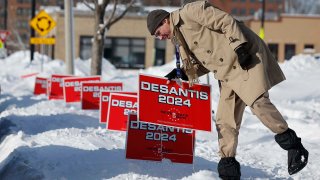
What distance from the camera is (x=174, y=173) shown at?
571cm

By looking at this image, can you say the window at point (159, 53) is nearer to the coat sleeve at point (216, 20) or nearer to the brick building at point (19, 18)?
the brick building at point (19, 18)

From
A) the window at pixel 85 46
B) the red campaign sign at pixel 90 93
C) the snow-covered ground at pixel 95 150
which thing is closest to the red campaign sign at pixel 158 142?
the snow-covered ground at pixel 95 150

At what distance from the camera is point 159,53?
43219mm

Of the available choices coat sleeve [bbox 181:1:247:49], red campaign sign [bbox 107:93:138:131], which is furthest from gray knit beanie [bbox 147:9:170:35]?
red campaign sign [bbox 107:93:138:131]

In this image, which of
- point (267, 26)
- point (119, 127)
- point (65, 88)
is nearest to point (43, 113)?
point (65, 88)

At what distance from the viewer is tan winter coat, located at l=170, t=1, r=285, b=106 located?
4.99m

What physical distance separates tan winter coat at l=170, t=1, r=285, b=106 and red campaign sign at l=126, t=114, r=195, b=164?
1099 millimetres

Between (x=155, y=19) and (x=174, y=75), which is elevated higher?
(x=155, y=19)

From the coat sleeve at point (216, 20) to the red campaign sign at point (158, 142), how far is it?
1386 millimetres

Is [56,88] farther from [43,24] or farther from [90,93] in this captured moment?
[43,24]

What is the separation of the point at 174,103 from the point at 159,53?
37.5m

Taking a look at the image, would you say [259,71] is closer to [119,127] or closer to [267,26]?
[119,127]

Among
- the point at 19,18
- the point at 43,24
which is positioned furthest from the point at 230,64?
the point at 19,18

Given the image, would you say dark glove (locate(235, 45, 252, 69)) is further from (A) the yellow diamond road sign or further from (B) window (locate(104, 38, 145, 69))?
(B) window (locate(104, 38, 145, 69))
